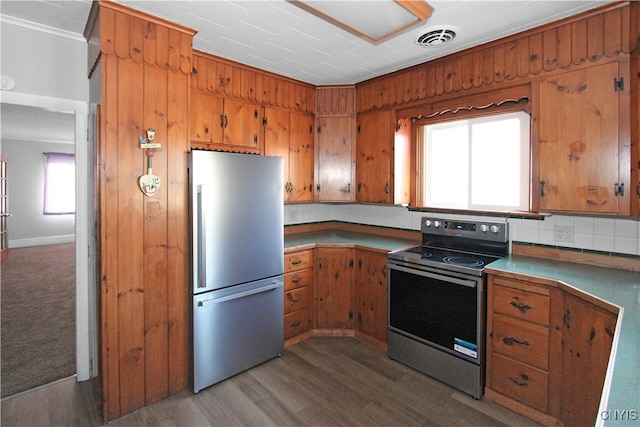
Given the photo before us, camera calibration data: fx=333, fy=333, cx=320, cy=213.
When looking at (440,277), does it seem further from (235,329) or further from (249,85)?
(249,85)

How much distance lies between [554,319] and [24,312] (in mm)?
5123

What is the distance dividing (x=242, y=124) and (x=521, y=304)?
2538 millimetres

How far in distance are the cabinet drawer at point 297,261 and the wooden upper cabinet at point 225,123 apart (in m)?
1.02

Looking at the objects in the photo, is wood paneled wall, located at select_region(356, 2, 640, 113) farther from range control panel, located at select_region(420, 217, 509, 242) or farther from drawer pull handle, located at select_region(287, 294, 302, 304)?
drawer pull handle, located at select_region(287, 294, 302, 304)

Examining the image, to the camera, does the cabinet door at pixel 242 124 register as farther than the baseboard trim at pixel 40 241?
No

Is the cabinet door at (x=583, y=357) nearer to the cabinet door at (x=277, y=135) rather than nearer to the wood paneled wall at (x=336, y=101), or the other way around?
the cabinet door at (x=277, y=135)

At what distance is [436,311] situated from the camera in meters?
2.44

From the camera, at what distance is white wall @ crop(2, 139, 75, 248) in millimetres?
7332

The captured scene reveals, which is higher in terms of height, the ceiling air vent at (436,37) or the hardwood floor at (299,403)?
the ceiling air vent at (436,37)

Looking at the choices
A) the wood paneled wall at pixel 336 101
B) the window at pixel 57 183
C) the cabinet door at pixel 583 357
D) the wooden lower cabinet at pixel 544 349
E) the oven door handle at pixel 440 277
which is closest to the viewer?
the cabinet door at pixel 583 357

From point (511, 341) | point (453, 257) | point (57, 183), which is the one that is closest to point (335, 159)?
point (453, 257)

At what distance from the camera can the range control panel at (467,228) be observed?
2.62 meters

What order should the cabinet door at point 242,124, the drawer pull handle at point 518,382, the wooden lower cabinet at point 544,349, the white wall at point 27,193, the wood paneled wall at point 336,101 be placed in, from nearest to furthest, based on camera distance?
the wooden lower cabinet at point 544,349
the drawer pull handle at point 518,382
the cabinet door at point 242,124
the wood paneled wall at point 336,101
the white wall at point 27,193

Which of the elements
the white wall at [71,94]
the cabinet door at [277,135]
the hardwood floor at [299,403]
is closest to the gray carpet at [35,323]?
the hardwood floor at [299,403]
